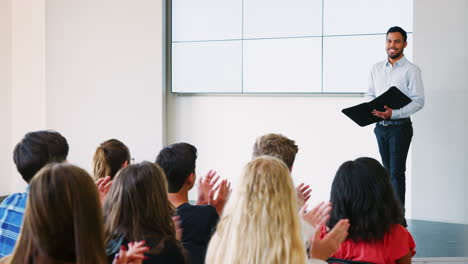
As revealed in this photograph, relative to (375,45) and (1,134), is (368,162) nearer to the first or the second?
(375,45)

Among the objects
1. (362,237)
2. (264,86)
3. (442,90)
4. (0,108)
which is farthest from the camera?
(0,108)

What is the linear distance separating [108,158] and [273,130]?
304 centimetres

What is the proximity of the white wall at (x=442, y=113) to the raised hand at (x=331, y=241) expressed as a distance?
3665 mm

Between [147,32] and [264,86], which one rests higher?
[147,32]

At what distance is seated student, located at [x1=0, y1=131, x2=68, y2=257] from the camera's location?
8.22 ft

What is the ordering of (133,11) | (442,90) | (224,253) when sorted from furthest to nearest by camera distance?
(133,11) → (442,90) → (224,253)

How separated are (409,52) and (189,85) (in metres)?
2.30

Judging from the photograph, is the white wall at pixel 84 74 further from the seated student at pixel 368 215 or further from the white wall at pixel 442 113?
the seated student at pixel 368 215

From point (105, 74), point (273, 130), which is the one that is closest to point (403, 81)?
point (273, 130)

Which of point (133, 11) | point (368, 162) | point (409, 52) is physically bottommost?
point (368, 162)

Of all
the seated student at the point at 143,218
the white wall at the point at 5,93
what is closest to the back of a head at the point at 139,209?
the seated student at the point at 143,218

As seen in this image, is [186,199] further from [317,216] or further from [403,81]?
[403,81]

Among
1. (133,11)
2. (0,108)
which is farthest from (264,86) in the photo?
(0,108)

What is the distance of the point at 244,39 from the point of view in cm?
638
